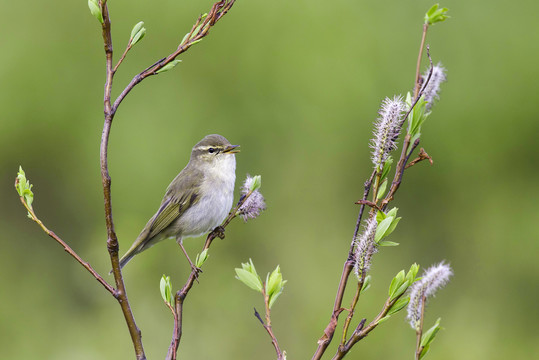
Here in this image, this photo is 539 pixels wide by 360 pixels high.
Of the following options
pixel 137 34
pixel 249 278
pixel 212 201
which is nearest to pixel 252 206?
pixel 249 278

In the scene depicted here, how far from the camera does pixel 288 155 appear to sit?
7148mm

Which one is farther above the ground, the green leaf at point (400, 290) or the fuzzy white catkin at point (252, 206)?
the fuzzy white catkin at point (252, 206)

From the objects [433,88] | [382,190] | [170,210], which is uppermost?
[433,88]

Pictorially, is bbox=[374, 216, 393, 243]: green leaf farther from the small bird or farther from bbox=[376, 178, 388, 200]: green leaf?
the small bird

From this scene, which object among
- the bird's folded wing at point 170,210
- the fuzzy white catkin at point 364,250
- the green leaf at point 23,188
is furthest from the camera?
the bird's folded wing at point 170,210

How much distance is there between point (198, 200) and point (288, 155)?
361 centimetres

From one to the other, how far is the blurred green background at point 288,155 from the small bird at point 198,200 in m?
A: 2.05

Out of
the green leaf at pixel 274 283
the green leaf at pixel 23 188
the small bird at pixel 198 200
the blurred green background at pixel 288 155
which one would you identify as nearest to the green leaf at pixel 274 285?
the green leaf at pixel 274 283

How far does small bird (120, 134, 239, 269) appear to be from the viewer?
136 inches

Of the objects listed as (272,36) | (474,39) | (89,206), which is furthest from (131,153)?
(474,39)

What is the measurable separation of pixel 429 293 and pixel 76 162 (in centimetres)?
627

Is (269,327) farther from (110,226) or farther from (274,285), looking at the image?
(110,226)

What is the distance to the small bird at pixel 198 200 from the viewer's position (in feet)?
11.3

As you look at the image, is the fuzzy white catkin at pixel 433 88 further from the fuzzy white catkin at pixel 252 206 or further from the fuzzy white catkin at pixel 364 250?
the fuzzy white catkin at pixel 252 206
